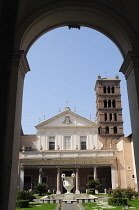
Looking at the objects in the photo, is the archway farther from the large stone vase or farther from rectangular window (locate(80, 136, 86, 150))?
rectangular window (locate(80, 136, 86, 150))

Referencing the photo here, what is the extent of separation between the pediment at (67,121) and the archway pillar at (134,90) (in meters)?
28.5

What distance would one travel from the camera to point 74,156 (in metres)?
30.2

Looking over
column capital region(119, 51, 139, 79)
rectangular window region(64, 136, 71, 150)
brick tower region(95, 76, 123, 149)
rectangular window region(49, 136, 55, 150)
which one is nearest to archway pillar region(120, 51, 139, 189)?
column capital region(119, 51, 139, 79)

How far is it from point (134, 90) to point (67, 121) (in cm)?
2893

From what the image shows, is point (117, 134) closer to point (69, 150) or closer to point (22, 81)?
point (69, 150)

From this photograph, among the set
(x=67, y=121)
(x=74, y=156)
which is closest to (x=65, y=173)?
(x=74, y=156)

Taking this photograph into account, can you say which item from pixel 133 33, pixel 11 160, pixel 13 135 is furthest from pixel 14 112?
pixel 133 33

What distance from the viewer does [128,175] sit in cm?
2892

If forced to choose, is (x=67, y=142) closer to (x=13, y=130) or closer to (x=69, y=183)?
(x=69, y=183)

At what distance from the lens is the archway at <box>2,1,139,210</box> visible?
14.3 feet

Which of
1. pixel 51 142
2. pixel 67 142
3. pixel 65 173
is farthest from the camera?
pixel 51 142

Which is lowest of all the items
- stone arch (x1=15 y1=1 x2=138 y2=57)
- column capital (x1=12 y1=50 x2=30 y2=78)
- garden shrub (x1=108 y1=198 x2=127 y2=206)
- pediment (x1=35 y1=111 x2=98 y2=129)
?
garden shrub (x1=108 y1=198 x2=127 y2=206)

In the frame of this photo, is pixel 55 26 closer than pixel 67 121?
Yes

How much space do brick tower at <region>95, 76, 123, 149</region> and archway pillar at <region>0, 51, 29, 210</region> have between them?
104 ft
